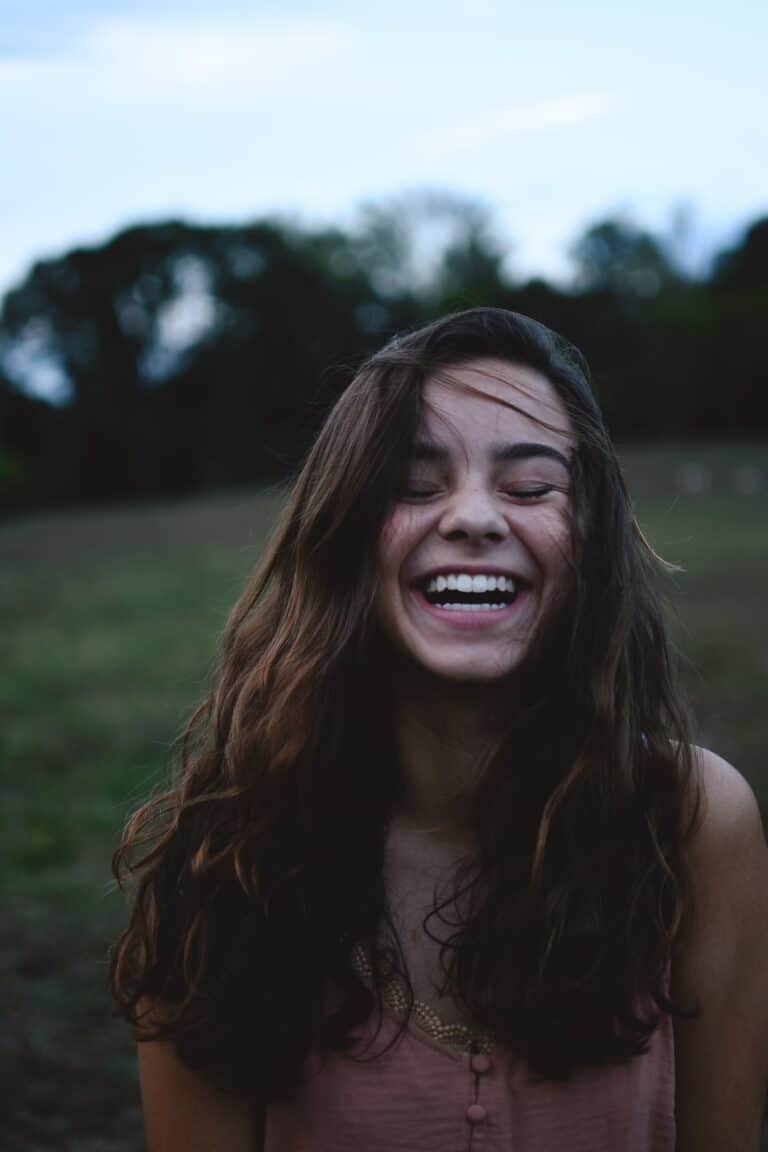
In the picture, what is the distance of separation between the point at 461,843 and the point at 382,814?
0.46 ft

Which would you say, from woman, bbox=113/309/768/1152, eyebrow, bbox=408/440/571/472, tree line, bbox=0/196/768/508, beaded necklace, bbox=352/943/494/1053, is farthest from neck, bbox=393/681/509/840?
tree line, bbox=0/196/768/508

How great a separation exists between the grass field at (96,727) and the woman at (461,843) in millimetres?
469

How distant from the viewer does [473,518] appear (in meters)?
1.69

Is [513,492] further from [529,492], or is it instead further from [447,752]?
[447,752]

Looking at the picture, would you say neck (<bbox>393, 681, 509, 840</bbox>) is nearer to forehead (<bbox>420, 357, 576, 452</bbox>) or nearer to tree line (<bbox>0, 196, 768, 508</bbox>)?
forehead (<bbox>420, 357, 576, 452</bbox>)

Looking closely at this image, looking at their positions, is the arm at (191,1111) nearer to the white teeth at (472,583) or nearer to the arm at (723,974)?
the arm at (723,974)

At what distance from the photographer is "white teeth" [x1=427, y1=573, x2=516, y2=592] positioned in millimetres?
1702

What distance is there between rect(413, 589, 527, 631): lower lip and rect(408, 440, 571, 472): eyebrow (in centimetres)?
21

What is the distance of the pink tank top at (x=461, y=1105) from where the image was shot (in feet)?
5.24

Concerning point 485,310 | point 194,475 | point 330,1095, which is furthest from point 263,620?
point 194,475

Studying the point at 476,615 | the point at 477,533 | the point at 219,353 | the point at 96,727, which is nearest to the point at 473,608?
the point at 476,615

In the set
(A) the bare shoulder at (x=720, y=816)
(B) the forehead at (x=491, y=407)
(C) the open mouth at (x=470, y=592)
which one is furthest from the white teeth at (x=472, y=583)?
(A) the bare shoulder at (x=720, y=816)

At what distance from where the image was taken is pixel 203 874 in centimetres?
172

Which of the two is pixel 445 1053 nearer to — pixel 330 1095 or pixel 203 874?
pixel 330 1095
